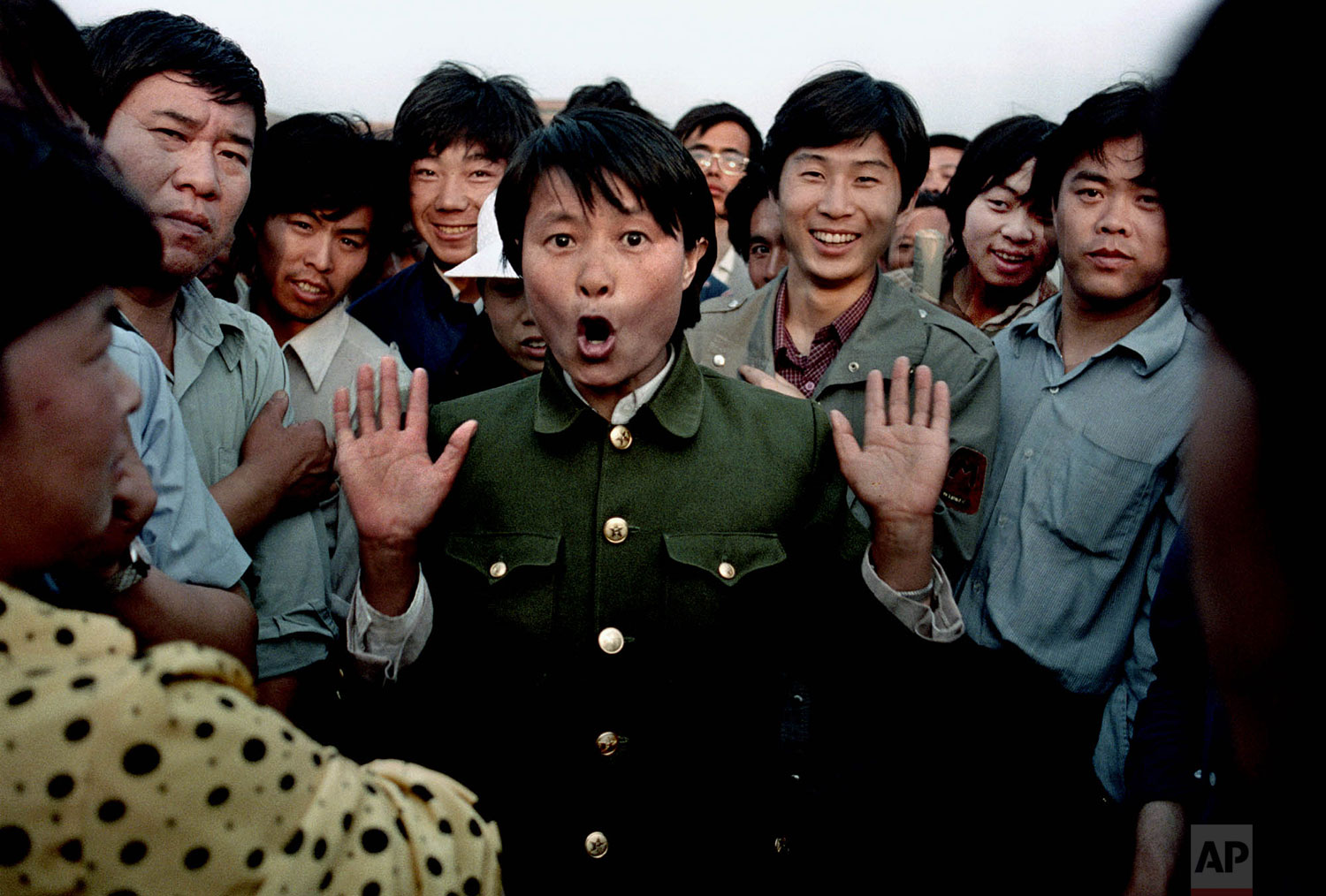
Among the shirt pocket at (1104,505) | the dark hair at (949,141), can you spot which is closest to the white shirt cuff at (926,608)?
the shirt pocket at (1104,505)

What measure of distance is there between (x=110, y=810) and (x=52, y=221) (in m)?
0.66

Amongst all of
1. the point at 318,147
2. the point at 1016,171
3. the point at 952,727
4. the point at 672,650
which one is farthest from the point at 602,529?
the point at 1016,171

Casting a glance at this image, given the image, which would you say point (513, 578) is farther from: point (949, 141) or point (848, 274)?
point (949, 141)

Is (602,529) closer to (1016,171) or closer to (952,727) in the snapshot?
(952,727)

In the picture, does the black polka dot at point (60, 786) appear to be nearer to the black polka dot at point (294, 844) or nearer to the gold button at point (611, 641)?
the black polka dot at point (294, 844)

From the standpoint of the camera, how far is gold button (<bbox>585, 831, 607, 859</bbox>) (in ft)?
6.29

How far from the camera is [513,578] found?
203cm

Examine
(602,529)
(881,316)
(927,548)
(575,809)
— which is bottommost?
(575,809)

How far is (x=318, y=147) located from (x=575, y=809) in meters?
2.53

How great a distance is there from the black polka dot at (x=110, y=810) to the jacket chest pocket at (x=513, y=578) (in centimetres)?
112

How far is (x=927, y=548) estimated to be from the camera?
82.4 inches

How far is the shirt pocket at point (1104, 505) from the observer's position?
2486 millimetres

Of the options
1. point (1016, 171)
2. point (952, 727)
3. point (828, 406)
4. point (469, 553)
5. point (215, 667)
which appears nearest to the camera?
point (215, 667)

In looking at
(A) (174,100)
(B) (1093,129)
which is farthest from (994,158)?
(A) (174,100)
